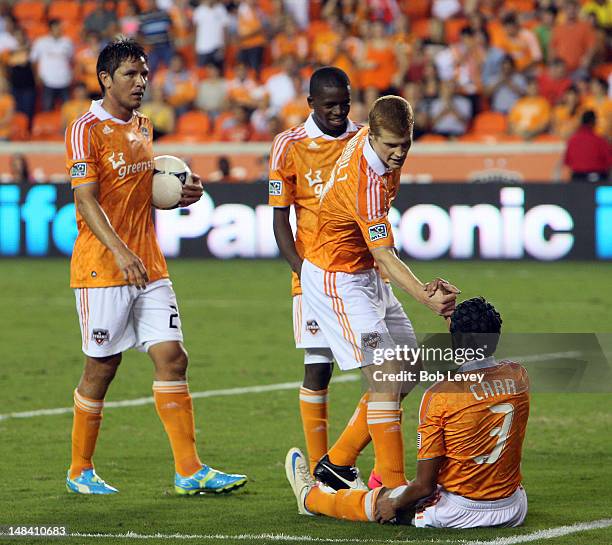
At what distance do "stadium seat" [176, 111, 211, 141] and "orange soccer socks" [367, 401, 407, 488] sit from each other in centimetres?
1678

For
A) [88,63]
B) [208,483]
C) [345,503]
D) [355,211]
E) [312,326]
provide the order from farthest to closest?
[88,63] < [312,326] < [208,483] < [355,211] < [345,503]

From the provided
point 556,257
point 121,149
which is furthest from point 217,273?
point 121,149

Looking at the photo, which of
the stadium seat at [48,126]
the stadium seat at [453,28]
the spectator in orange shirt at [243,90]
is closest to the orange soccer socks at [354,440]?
the spectator in orange shirt at [243,90]

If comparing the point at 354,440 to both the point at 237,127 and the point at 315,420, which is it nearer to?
the point at 315,420

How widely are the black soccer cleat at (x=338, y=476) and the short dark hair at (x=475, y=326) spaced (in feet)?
4.09

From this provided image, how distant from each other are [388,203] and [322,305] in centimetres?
65

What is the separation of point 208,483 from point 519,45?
16174 millimetres

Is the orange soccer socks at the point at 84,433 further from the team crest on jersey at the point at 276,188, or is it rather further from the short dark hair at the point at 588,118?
the short dark hair at the point at 588,118

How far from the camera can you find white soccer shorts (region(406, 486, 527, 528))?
5.84 metres

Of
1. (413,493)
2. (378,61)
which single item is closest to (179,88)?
(378,61)

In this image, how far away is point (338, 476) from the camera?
669 centimetres

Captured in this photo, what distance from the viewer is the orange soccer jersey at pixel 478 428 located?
571 centimetres

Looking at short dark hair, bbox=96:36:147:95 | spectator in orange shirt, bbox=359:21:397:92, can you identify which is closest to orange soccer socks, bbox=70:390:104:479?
short dark hair, bbox=96:36:147:95

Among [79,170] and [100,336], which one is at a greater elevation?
[79,170]
